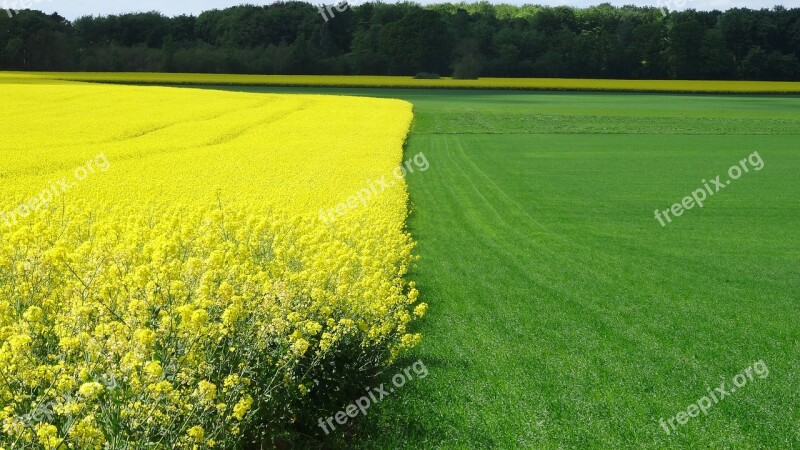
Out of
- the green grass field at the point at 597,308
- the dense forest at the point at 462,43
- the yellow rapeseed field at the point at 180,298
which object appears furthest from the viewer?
the dense forest at the point at 462,43

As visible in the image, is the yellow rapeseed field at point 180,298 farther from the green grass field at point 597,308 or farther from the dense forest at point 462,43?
the dense forest at point 462,43

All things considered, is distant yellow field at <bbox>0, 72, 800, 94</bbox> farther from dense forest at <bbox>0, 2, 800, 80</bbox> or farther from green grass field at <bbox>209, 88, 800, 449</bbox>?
green grass field at <bbox>209, 88, 800, 449</bbox>

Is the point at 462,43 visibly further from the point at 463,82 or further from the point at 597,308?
the point at 597,308

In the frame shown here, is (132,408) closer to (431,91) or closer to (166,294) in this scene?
(166,294)

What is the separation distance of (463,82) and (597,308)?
79.2 m

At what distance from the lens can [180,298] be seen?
755 centimetres

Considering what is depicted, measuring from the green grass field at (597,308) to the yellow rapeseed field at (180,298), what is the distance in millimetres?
964

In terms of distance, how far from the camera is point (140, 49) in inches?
3565

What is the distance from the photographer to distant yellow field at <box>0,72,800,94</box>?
3187 inches

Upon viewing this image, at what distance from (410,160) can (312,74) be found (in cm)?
6205

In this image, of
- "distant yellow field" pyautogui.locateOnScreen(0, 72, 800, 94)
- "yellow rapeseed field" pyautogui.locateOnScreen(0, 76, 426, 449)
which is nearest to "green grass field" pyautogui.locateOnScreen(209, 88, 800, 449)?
"yellow rapeseed field" pyautogui.locateOnScreen(0, 76, 426, 449)

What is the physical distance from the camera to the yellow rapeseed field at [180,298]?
222 inches

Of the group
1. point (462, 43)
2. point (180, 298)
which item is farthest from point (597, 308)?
point (462, 43)

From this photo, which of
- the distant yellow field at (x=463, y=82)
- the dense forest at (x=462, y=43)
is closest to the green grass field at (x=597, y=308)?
the distant yellow field at (x=463, y=82)
